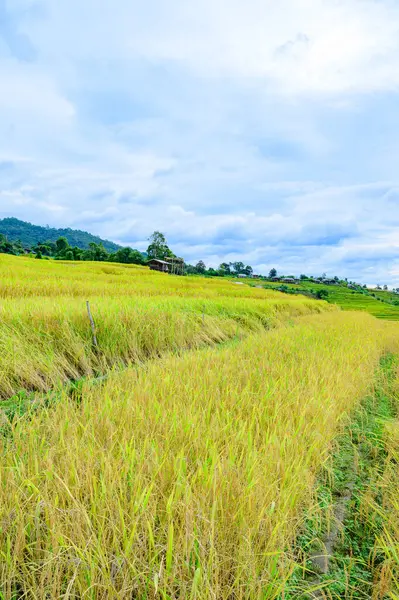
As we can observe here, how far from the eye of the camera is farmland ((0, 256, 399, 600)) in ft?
4.03

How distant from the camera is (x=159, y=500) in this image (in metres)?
1.60

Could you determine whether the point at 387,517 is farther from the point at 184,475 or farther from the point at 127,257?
the point at 127,257

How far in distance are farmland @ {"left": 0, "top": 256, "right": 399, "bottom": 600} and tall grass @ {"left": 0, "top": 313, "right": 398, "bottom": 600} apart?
0.01m

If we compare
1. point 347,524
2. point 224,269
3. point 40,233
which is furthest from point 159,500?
point 40,233

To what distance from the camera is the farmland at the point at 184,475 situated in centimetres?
123

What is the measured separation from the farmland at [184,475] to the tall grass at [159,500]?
0.01m

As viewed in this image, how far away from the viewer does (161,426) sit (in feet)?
7.13

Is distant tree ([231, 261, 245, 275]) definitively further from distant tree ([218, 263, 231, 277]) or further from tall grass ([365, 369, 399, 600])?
tall grass ([365, 369, 399, 600])

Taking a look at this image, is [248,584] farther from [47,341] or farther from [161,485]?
[47,341]

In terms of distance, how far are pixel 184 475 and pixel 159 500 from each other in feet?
0.57

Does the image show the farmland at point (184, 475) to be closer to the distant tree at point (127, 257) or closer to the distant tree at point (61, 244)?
the distant tree at point (127, 257)

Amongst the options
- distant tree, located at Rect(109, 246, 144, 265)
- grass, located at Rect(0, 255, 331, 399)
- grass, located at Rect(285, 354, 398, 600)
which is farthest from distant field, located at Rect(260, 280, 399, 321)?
grass, located at Rect(285, 354, 398, 600)

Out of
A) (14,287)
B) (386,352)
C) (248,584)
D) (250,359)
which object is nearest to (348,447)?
(250,359)

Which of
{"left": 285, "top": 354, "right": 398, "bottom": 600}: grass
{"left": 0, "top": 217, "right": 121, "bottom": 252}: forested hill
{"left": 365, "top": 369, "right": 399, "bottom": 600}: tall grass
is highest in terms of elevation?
{"left": 0, "top": 217, "right": 121, "bottom": 252}: forested hill
